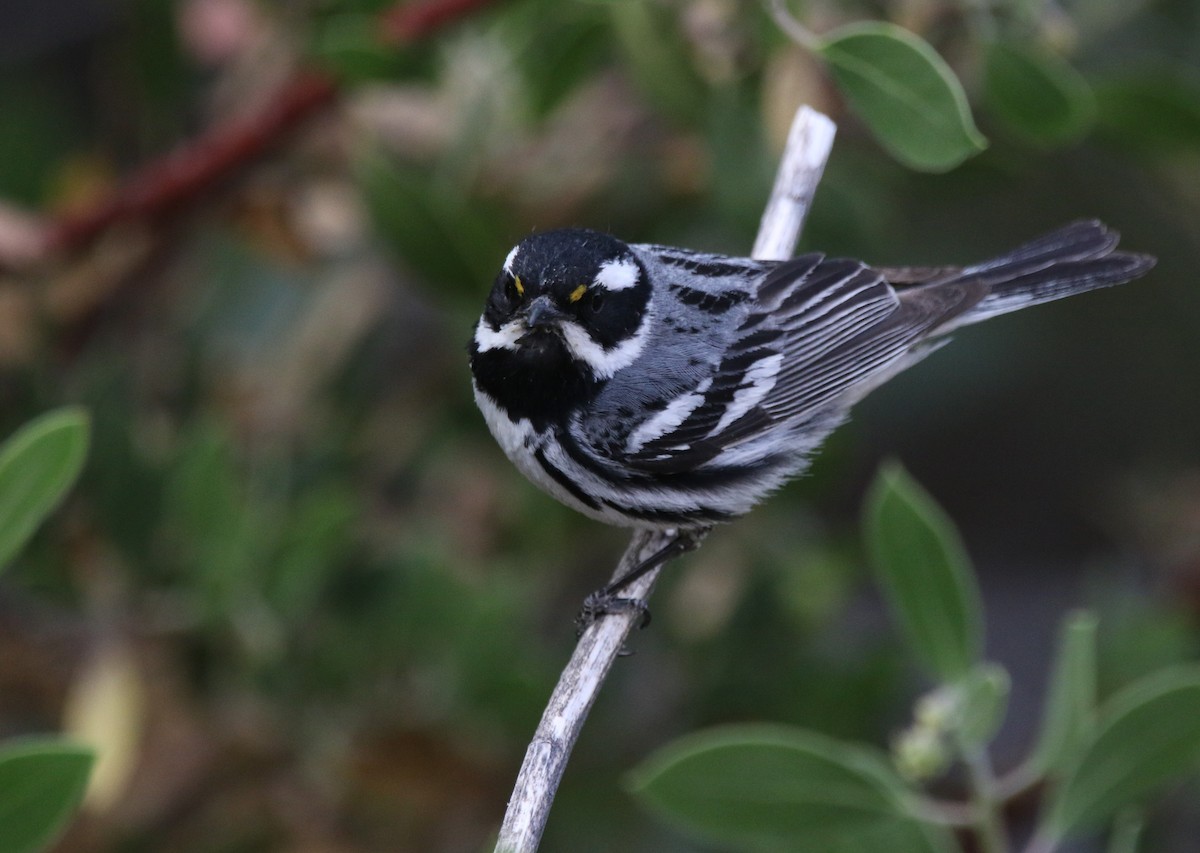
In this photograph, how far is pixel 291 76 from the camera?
3.65 meters

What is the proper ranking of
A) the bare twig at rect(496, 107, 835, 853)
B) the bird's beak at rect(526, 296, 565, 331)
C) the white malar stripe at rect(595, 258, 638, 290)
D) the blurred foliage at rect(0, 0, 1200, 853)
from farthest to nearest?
the blurred foliage at rect(0, 0, 1200, 853) → the white malar stripe at rect(595, 258, 638, 290) → the bird's beak at rect(526, 296, 565, 331) → the bare twig at rect(496, 107, 835, 853)

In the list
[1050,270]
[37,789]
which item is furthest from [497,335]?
[1050,270]

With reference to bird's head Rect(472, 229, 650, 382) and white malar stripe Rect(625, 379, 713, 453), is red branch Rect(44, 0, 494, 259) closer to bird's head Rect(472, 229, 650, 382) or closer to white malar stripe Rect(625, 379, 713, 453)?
bird's head Rect(472, 229, 650, 382)

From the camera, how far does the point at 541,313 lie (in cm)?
299

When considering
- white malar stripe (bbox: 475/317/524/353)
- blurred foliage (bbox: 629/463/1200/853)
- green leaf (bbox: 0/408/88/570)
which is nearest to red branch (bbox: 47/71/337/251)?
white malar stripe (bbox: 475/317/524/353)

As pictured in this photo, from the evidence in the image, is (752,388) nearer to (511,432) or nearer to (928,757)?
(511,432)

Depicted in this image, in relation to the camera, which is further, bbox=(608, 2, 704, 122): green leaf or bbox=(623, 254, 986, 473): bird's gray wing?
bbox=(623, 254, 986, 473): bird's gray wing

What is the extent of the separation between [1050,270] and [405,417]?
1.81 metres

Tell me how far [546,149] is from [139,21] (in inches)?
48.6

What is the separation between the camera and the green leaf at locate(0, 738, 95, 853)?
216cm

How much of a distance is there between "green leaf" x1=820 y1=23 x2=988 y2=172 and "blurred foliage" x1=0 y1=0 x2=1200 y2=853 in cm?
40

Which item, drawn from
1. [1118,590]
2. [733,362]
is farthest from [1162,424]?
[733,362]

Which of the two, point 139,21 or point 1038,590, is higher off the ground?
point 139,21

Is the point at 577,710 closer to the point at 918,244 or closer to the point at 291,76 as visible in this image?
the point at 291,76
